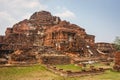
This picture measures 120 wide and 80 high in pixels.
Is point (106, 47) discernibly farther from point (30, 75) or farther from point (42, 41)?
point (30, 75)

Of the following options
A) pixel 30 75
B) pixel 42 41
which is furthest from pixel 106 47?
pixel 30 75

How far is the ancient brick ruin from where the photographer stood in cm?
3166

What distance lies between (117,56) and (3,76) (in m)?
14.3

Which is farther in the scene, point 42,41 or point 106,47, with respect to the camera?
point 106,47

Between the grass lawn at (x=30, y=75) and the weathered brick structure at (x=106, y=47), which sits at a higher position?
the weathered brick structure at (x=106, y=47)

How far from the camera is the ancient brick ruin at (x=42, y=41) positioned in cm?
3166

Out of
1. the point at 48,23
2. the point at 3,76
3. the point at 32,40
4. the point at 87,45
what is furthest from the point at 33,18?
the point at 3,76

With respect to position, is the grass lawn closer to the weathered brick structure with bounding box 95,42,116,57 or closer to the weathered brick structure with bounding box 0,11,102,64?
the weathered brick structure with bounding box 0,11,102,64

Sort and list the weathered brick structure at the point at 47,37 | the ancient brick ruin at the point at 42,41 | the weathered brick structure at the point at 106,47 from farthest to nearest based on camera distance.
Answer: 1. the weathered brick structure at the point at 106,47
2. the weathered brick structure at the point at 47,37
3. the ancient brick ruin at the point at 42,41

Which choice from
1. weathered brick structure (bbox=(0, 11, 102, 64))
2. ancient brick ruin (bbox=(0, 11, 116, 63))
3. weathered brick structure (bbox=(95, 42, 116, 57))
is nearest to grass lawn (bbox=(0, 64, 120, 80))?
ancient brick ruin (bbox=(0, 11, 116, 63))

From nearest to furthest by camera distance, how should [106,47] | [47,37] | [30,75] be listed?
[30,75], [47,37], [106,47]

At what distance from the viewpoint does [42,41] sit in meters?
45.1

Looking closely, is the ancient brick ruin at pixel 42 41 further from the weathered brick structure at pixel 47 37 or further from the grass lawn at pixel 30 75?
the grass lawn at pixel 30 75

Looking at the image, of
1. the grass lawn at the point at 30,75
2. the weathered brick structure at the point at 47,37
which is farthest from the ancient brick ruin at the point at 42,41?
the grass lawn at the point at 30,75
